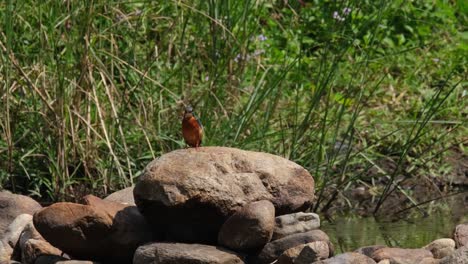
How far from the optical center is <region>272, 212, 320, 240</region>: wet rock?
15.6 ft

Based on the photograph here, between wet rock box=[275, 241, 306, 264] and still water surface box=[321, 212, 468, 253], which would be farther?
still water surface box=[321, 212, 468, 253]

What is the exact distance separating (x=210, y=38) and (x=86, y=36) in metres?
0.94

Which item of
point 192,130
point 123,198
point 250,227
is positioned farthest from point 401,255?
point 123,198

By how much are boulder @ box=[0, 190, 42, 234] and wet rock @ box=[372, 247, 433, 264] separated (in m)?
1.73

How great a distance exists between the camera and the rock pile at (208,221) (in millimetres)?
4602

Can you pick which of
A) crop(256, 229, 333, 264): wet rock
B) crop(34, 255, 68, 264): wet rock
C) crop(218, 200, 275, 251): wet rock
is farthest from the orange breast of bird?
crop(34, 255, 68, 264): wet rock

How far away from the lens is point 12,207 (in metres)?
5.42

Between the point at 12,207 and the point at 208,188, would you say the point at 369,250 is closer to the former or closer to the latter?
the point at 208,188

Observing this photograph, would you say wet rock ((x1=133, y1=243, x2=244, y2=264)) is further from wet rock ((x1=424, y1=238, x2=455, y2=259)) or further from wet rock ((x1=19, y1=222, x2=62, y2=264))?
wet rock ((x1=424, y1=238, x2=455, y2=259))

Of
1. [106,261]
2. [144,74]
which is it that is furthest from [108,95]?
[106,261]

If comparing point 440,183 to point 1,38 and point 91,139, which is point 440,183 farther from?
point 1,38

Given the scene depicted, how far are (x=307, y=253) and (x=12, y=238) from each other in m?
1.47

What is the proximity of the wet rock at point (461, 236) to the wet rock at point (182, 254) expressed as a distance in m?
0.91

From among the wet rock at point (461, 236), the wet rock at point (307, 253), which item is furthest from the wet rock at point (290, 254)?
the wet rock at point (461, 236)
